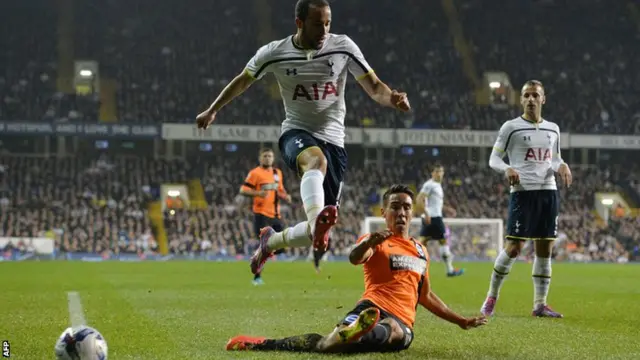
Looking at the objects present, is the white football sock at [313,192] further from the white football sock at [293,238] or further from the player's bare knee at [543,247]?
the player's bare knee at [543,247]

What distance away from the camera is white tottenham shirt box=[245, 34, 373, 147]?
6.73 m

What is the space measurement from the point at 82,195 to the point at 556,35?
86.1 ft

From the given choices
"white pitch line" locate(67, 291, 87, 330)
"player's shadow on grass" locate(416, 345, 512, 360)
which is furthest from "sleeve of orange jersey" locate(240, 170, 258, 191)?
"player's shadow on grass" locate(416, 345, 512, 360)

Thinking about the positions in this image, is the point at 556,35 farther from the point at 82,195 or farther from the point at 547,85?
the point at 82,195

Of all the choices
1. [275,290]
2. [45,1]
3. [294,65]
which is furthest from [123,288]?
[45,1]

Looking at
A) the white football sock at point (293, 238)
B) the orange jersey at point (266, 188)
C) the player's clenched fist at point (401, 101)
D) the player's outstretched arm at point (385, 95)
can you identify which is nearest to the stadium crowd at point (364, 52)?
the orange jersey at point (266, 188)

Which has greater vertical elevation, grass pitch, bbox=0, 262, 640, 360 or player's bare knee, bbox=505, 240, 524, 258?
player's bare knee, bbox=505, 240, 524, 258

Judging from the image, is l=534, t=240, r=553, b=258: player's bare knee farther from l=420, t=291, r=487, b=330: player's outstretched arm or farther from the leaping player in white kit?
l=420, t=291, r=487, b=330: player's outstretched arm

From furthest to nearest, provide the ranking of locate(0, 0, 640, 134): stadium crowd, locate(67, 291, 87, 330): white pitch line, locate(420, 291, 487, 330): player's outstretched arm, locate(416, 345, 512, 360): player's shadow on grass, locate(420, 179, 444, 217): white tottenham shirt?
1. locate(0, 0, 640, 134): stadium crowd
2. locate(420, 179, 444, 217): white tottenham shirt
3. locate(67, 291, 87, 330): white pitch line
4. locate(420, 291, 487, 330): player's outstretched arm
5. locate(416, 345, 512, 360): player's shadow on grass

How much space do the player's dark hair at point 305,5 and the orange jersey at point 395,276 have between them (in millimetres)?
1800

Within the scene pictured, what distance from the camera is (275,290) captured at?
13.5 meters

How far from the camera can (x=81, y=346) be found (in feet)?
15.2

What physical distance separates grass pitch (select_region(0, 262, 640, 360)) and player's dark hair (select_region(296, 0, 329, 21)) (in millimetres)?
2498

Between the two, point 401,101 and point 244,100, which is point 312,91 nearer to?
point 401,101
